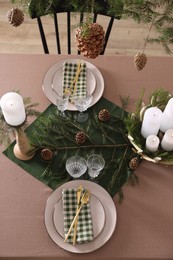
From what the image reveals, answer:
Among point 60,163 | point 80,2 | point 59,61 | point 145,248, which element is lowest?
point 145,248

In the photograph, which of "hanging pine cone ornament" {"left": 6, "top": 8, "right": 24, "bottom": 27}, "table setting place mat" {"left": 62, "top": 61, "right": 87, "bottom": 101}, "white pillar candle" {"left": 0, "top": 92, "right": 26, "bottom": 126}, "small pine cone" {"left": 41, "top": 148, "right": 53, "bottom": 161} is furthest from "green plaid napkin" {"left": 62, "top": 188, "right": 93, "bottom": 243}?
"hanging pine cone ornament" {"left": 6, "top": 8, "right": 24, "bottom": 27}

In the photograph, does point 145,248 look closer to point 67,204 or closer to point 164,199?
point 164,199

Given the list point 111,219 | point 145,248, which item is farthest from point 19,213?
point 145,248

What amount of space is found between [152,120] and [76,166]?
309 millimetres

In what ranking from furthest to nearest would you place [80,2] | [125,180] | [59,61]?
[59,61] → [125,180] → [80,2]

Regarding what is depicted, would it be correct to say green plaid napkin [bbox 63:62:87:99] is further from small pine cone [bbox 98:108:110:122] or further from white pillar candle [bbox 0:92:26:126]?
white pillar candle [bbox 0:92:26:126]

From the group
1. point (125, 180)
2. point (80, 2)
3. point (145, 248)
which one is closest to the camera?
point (80, 2)

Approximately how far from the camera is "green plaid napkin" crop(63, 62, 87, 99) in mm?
1340

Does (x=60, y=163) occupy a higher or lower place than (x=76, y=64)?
lower

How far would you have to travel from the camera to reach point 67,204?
3.66ft

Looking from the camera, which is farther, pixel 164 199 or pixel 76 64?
pixel 76 64

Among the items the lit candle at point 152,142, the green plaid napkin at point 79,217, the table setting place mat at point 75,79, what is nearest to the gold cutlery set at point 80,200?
the green plaid napkin at point 79,217

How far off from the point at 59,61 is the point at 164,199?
70 centimetres

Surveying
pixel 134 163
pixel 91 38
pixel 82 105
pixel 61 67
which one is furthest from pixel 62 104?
pixel 91 38
